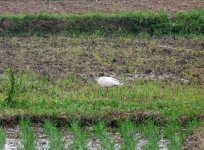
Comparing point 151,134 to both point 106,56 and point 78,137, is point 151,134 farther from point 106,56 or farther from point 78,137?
point 106,56

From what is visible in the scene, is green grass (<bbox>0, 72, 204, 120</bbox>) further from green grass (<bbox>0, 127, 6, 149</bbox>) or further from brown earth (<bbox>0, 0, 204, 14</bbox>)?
brown earth (<bbox>0, 0, 204, 14</bbox>)

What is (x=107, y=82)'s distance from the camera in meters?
9.66

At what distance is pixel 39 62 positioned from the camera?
1097 cm

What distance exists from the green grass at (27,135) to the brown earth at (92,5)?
6.41 metres

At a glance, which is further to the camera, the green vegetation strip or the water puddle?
the green vegetation strip

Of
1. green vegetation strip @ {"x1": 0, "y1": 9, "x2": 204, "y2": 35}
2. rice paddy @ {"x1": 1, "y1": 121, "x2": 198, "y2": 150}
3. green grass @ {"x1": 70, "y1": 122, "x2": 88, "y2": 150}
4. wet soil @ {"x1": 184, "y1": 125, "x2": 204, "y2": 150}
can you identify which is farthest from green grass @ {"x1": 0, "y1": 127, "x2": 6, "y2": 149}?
green vegetation strip @ {"x1": 0, "y1": 9, "x2": 204, "y2": 35}

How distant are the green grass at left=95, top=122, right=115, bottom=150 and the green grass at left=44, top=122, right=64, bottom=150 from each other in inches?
15.2

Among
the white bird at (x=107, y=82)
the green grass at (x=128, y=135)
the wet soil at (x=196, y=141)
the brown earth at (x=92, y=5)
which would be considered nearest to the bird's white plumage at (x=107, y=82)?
the white bird at (x=107, y=82)

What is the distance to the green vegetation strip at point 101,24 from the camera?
13141 mm

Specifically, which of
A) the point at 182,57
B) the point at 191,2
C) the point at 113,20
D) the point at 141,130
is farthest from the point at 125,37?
the point at 141,130

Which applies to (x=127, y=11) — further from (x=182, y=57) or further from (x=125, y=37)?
(x=182, y=57)

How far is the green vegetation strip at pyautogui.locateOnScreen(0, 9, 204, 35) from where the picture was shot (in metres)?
13.1

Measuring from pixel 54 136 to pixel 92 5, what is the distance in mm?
7644

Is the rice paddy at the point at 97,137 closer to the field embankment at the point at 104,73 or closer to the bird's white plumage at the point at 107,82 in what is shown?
Result: the field embankment at the point at 104,73
